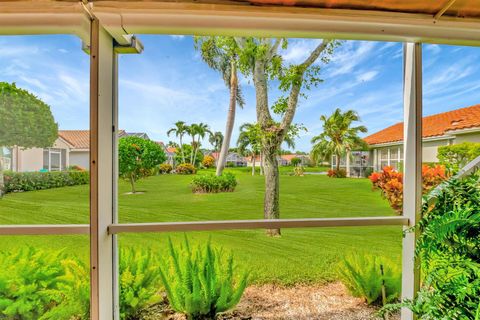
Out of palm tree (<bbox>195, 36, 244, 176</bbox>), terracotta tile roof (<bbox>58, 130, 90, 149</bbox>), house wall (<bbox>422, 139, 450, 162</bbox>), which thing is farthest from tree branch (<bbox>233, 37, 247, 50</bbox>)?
house wall (<bbox>422, 139, 450, 162</bbox>)

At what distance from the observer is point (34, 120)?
5.68 feet

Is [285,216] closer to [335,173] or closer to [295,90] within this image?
[335,173]

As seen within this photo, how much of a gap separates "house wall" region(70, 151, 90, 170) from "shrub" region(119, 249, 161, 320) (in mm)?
719

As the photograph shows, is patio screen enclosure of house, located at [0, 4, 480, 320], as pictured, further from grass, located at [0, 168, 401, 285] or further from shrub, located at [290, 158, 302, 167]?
shrub, located at [290, 158, 302, 167]

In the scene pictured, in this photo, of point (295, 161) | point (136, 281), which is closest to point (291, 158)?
point (295, 161)

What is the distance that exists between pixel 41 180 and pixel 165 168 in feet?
2.91

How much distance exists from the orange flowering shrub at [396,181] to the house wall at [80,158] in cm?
225

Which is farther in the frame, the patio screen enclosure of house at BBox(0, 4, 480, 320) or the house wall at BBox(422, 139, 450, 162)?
the house wall at BBox(422, 139, 450, 162)

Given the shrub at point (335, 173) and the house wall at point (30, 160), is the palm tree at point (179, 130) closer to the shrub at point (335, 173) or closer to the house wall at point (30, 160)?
the house wall at point (30, 160)

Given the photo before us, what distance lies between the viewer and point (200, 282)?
5.63 feet

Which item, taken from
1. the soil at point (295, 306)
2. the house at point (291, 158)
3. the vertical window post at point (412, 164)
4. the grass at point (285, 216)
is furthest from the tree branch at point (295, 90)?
the soil at point (295, 306)

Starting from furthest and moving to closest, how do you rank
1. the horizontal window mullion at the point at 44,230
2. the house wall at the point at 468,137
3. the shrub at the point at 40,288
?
the house wall at the point at 468,137 → the shrub at the point at 40,288 → the horizontal window mullion at the point at 44,230

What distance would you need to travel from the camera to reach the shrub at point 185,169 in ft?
6.23

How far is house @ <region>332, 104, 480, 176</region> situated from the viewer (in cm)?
188
